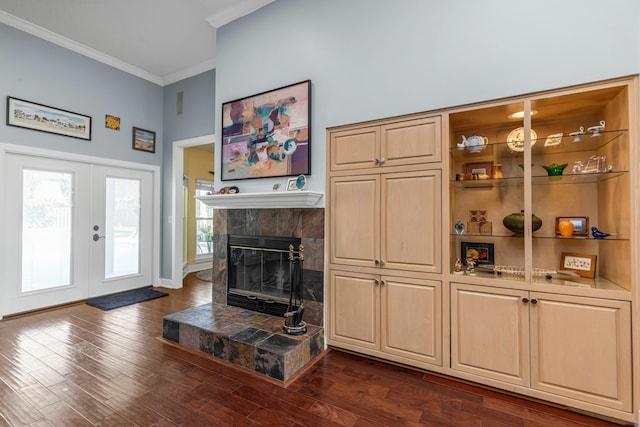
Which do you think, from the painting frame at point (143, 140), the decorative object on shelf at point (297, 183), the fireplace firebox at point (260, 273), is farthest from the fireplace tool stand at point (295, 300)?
the painting frame at point (143, 140)

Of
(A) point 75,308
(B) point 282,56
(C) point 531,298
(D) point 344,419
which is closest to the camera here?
(D) point 344,419

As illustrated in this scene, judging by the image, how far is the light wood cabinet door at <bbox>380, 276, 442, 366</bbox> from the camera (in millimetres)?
2275

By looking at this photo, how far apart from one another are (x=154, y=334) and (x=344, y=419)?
2.33 m

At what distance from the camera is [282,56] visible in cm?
311

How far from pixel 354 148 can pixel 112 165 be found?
13.3 feet

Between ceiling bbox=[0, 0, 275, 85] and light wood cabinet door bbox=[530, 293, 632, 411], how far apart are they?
3.87 m

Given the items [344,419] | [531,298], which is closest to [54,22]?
[344,419]

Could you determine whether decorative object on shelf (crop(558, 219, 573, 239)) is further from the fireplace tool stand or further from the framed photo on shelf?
the fireplace tool stand

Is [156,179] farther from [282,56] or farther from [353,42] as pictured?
[353,42]

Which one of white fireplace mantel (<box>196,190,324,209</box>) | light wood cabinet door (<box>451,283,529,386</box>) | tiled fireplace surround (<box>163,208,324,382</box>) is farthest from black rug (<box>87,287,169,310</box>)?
light wood cabinet door (<box>451,283,529,386</box>)

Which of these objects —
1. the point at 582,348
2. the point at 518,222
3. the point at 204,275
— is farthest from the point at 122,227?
the point at 582,348

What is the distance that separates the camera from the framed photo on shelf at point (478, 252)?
2.43 metres

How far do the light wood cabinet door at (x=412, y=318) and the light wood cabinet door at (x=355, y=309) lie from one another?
0.08 metres

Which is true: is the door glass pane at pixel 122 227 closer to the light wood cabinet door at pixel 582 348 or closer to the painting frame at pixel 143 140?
the painting frame at pixel 143 140
